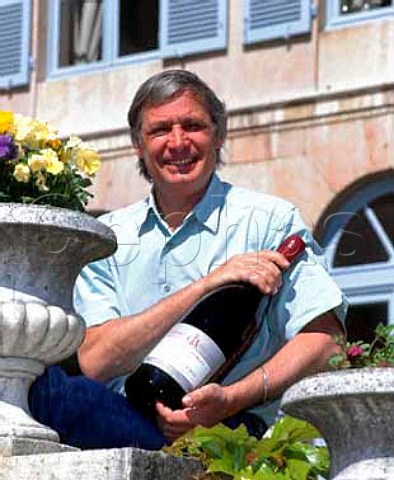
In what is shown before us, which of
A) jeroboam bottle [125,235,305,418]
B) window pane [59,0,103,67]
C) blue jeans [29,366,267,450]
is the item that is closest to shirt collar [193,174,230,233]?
jeroboam bottle [125,235,305,418]

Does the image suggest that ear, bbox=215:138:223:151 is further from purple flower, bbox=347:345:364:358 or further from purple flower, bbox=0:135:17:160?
purple flower, bbox=347:345:364:358

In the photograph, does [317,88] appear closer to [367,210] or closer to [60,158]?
[367,210]

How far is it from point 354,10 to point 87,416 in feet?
31.9

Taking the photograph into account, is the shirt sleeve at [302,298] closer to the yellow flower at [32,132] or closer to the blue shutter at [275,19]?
the yellow flower at [32,132]

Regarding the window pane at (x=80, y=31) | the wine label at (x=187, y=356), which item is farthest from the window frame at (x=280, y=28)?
the wine label at (x=187, y=356)

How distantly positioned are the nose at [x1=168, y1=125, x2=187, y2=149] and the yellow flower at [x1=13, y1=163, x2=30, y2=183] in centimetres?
49

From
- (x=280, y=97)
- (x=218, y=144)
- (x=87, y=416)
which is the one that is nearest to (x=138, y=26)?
(x=280, y=97)

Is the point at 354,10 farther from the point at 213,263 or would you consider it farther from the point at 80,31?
the point at 213,263

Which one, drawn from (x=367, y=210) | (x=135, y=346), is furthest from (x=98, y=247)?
(x=367, y=210)

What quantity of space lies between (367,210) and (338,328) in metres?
9.02

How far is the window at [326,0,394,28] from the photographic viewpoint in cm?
1485

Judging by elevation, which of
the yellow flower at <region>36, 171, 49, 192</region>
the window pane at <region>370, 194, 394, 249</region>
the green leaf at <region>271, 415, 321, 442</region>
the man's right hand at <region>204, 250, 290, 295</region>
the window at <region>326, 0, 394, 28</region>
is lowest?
the window pane at <region>370, 194, 394, 249</region>

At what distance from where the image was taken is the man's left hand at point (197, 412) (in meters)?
5.46

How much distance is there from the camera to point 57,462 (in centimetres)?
502
